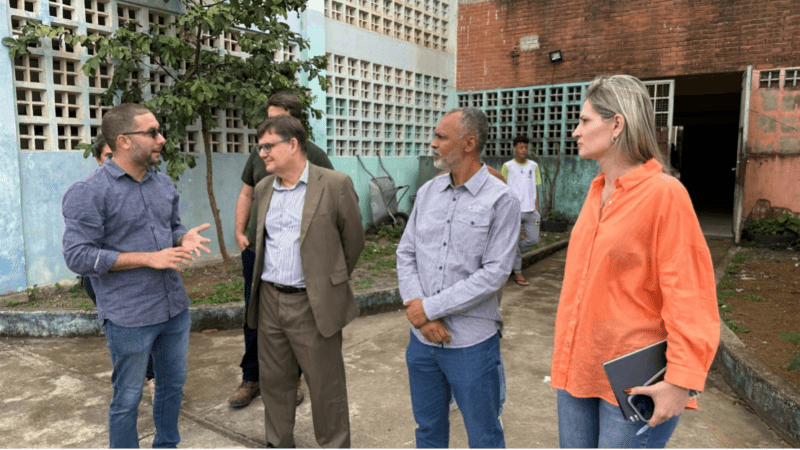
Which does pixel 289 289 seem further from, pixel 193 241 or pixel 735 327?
pixel 735 327

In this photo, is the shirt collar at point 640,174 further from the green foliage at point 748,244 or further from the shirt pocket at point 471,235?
the green foliage at point 748,244

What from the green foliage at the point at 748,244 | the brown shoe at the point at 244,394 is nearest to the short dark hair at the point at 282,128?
the brown shoe at the point at 244,394

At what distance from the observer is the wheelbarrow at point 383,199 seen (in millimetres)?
9211

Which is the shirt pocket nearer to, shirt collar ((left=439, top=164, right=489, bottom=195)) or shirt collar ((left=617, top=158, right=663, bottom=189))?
shirt collar ((left=439, top=164, right=489, bottom=195))

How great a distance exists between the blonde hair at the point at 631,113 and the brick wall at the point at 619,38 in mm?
8926

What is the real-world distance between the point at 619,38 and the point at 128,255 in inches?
376

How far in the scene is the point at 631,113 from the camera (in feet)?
5.15

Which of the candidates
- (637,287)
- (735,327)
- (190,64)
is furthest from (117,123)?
(735,327)

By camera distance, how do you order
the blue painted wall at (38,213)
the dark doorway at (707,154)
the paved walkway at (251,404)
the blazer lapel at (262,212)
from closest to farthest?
the blazer lapel at (262,212) → the paved walkway at (251,404) → the blue painted wall at (38,213) → the dark doorway at (707,154)

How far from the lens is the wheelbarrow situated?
921 centimetres

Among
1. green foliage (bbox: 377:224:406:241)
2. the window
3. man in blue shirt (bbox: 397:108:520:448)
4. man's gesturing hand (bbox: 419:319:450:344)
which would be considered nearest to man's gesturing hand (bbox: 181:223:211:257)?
man in blue shirt (bbox: 397:108:520:448)

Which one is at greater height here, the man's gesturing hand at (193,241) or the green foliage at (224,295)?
the man's gesturing hand at (193,241)

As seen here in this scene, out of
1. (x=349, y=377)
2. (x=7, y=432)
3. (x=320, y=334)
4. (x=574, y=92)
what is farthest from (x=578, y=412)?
(x=574, y=92)

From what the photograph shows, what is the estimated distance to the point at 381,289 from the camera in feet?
19.1
